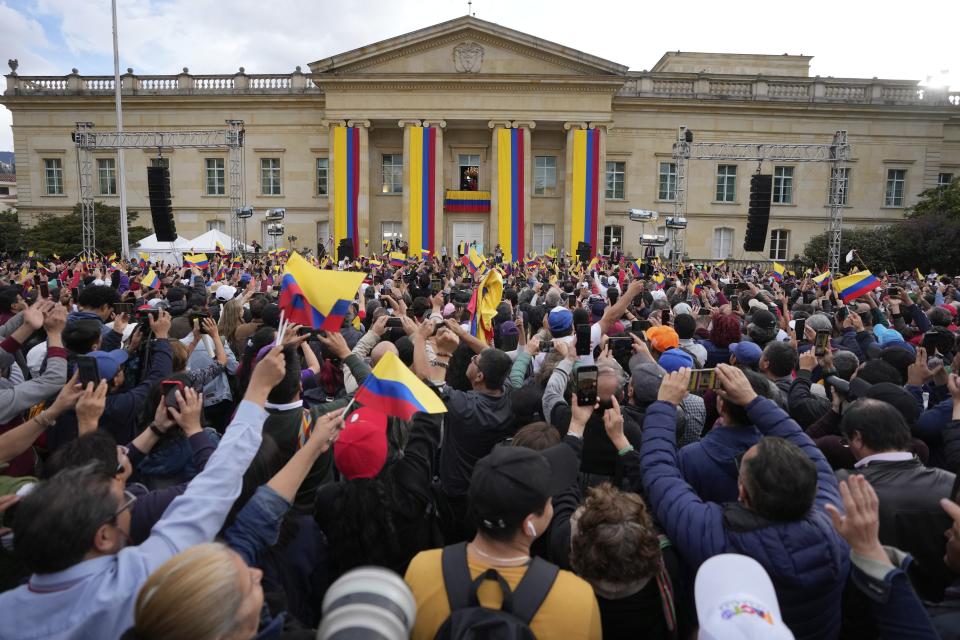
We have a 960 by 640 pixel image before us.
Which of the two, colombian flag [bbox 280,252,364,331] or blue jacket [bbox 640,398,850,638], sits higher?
colombian flag [bbox 280,252,364,331]

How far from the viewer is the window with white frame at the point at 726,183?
120 ft

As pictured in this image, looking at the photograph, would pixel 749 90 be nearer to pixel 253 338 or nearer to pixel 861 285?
pixel 861 285

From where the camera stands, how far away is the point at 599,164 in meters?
33.6

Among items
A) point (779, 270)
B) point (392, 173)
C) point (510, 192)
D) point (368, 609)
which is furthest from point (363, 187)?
point (368, 609)

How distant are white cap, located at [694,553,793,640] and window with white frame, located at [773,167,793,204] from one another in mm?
40055

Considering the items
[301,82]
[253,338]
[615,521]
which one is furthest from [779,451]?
[301,82]

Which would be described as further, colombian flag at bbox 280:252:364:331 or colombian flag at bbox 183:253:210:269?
colombian flag at bbox 183:253:210:269

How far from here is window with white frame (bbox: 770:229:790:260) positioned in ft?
121

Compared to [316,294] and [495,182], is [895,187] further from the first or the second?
[316,294]

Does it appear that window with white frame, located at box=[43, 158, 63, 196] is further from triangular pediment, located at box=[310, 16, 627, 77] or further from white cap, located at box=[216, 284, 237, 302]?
white cap, located at box=[216, 284, 237, 302]

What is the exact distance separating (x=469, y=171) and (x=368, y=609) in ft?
117

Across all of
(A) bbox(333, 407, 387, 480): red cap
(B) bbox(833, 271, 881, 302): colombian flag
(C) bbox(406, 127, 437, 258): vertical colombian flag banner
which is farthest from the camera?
(C) bbox(406, 127, 437, 258): vertical colombian flag banner

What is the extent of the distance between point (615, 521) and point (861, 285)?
8.62 meters

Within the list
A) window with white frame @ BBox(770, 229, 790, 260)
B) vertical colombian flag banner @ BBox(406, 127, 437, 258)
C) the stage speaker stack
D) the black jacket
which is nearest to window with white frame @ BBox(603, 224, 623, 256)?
the stage speaker stack
